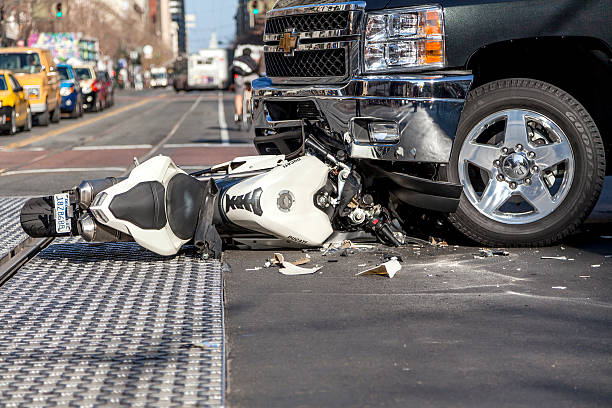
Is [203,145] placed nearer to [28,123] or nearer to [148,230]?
[28,123]

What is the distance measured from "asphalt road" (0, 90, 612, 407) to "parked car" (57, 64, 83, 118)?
2693 centimetres

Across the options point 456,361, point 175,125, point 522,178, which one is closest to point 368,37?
point 522,178

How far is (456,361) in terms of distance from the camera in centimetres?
392

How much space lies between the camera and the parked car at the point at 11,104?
2334 cm

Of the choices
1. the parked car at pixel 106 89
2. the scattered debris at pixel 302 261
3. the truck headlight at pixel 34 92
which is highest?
the scattered debris at pixel 302 261

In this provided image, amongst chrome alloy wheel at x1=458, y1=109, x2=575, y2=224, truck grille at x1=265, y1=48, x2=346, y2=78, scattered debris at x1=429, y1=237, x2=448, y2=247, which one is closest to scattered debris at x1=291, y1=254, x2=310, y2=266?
scattered debris at x1=429, y1=237, x2=448, y2=247

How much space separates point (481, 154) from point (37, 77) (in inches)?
912

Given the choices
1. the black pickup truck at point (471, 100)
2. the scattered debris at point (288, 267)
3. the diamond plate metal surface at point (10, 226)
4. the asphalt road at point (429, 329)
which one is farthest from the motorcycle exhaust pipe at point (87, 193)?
the black pickup truck at point (471, 100)

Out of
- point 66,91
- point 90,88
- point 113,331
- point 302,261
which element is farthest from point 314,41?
point 90,88

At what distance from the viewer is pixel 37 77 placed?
27.7 metres

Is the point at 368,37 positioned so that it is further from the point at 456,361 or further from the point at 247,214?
the point at 456,361

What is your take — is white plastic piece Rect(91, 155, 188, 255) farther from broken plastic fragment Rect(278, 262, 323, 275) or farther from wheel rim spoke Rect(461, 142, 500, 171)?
wheel rim spoke Rect(461, 142, 500, 171)

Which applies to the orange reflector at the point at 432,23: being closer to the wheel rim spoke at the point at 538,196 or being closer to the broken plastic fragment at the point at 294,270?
the wheel rim spoke at the point at 538,196

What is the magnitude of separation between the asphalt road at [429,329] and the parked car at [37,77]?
2206 cm
